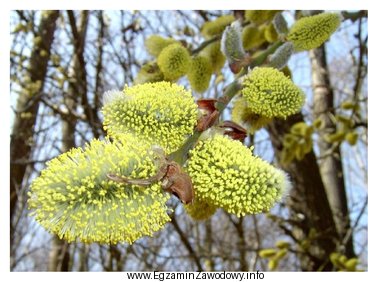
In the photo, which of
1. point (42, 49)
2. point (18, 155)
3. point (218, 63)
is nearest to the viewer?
point (218, 63)

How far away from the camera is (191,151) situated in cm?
58

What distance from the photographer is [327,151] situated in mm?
2082

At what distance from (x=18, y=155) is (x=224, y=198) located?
185cm

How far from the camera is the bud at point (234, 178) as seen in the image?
56cm

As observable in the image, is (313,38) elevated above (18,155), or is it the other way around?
(18,155)

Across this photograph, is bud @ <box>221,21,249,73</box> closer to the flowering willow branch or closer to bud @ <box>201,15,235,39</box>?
the flowering willow branch

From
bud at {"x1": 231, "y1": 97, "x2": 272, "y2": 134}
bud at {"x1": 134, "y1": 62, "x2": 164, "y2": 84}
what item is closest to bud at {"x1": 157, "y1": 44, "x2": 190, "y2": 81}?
bud at {"x1": 134, "y1": 62, "x2": 164, "y2": 84}

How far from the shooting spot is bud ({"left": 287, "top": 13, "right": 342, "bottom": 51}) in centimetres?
85

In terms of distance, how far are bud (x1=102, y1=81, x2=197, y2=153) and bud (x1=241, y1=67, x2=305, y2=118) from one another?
0.13 meters

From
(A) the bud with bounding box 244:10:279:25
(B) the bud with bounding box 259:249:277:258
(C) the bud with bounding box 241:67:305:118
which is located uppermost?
(A) the bud with bounding box 244:10:279:25

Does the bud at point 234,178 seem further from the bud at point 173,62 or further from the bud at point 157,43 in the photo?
the bud at point 157,43
